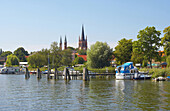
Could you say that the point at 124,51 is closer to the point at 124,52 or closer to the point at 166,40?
the point at 124,52

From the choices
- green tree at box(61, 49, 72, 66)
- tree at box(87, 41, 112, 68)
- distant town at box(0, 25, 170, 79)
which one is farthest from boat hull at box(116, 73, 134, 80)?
green tree at box(61, 49, 72, 66)

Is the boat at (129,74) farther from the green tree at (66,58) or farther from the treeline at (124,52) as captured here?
the green tree at (66,58)

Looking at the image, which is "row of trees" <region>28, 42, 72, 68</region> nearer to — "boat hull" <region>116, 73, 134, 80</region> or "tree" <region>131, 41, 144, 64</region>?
"tree" <region>131, 41, 144, 64</region>

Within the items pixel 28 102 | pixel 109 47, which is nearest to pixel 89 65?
pixel 109 47

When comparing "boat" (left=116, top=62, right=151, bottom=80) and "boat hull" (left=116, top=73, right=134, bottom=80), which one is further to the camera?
"boat hull" (left=116, top=73, right=134, bottom=80)

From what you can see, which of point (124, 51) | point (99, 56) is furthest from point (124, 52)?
point (99, 56)

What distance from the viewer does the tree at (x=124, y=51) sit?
101556 mm

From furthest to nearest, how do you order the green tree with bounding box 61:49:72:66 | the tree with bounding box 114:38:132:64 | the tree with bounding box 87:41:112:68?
the green tree with bounding box 61:49:72:66, the tree with bounding box 87:41:112:68, the tree with bounding box 114:38:132:64

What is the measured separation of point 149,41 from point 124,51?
17634mm

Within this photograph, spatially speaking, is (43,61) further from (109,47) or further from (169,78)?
(169,78)

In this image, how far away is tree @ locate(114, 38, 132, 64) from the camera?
333 feet

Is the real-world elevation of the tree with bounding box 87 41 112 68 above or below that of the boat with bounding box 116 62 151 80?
above

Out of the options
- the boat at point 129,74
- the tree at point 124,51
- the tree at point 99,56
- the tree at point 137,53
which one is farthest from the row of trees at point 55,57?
the boat at point 129,74

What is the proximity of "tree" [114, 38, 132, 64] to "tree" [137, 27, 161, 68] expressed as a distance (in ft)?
52.2
